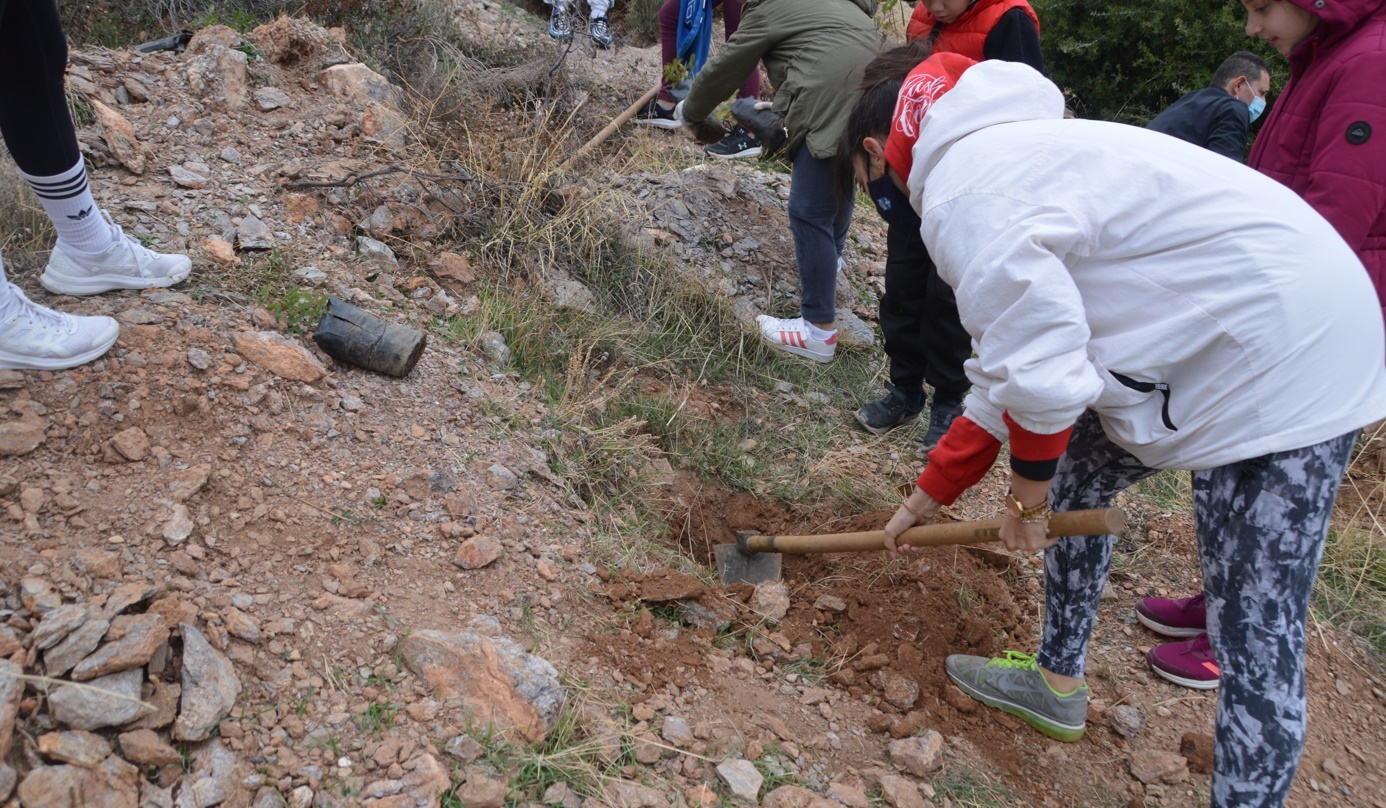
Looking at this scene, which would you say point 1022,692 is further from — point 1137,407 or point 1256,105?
point 1256,105

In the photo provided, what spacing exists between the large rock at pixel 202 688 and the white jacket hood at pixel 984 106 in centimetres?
159

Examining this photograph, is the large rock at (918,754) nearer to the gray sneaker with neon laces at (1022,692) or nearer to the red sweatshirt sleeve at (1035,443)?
the gray sneaker with neon laces at (1022,692)

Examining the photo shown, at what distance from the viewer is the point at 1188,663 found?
2.45 meters

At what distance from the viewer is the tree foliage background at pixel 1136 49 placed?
6.03m

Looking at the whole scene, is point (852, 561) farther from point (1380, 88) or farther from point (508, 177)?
point (508, 177)

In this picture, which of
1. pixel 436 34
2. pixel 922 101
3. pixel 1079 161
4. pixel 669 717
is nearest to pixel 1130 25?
pixel 436 34

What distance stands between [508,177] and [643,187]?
2.71ft

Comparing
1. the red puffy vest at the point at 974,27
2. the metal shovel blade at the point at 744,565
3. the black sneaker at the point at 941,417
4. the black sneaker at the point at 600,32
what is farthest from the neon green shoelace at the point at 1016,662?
the black sneaker at the point at 600,32

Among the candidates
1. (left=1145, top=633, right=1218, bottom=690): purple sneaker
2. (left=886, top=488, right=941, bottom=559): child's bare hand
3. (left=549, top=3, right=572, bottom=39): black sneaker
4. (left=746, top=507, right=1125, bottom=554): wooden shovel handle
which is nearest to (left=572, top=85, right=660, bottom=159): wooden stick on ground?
(left=549, top=3, right=572, bottom=39): black sneaker

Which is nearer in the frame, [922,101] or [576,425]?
[922,101]

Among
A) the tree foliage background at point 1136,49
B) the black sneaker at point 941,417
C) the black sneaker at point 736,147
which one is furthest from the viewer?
the tree foliage background at point 1136,49

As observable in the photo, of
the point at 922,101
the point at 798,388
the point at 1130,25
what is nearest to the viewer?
the point at 922,101

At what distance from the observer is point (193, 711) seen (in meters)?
1.58

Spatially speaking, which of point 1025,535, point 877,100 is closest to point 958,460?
point 1025,535
